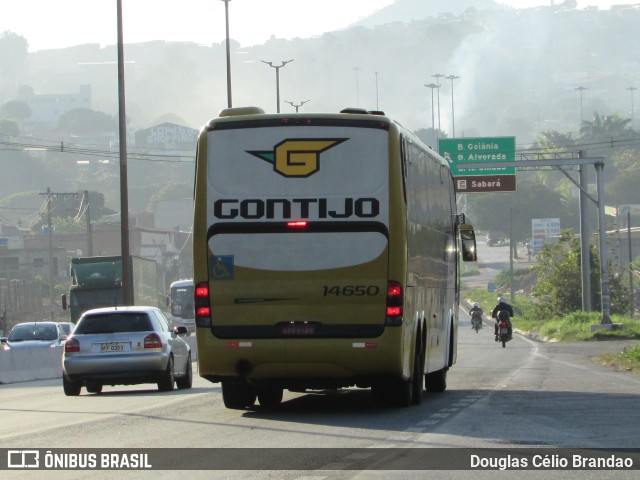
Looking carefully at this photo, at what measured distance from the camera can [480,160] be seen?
59844mm

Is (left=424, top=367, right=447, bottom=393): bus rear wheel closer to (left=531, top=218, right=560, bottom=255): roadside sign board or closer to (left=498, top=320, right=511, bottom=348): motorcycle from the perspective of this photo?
(left=498, top=320, right=511, bottom=348): motorcycle

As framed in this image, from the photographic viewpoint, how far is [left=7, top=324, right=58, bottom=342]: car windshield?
39.2 metres

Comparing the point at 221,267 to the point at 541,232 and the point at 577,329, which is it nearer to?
the point at 577,329

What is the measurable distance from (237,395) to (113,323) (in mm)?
5671

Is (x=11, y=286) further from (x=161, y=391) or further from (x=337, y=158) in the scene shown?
(x=337, y=158)

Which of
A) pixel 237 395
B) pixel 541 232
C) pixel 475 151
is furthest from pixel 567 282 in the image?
pixel 541 232

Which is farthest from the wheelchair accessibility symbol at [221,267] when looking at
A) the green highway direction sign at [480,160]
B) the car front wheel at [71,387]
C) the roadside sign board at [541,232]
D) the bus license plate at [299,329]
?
the roadside sign board at [541,232]

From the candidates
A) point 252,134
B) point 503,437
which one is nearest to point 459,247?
point 252,134

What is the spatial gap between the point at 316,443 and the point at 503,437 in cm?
184

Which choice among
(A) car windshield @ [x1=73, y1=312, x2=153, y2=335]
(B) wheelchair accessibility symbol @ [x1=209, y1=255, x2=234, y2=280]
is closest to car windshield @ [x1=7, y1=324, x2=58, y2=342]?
(A) car windshield @ [x1=73, y1=312, x2=153, y2=335]

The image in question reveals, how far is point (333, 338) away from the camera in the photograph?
16.6 meters

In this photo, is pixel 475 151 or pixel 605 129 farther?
pixel 605 129

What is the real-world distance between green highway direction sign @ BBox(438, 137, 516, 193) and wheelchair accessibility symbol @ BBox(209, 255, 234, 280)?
41.0 m

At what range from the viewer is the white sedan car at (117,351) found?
899 inches
